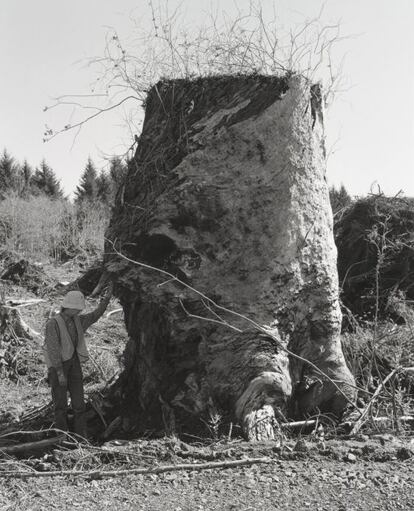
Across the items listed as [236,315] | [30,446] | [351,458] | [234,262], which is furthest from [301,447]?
[30,446]

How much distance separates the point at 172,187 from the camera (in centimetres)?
589

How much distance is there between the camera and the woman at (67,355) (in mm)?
6098

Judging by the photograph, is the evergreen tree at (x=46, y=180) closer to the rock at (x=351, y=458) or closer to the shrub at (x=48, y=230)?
the shrub at (x=48, y=230)

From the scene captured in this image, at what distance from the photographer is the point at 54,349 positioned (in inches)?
240

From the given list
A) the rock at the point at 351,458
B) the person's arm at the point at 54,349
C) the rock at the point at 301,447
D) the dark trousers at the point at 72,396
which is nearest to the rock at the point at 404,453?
the rock at the point at 351,458

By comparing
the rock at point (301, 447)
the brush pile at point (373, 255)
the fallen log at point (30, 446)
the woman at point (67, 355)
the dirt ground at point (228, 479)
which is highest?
the brush pile at point (373, 255)

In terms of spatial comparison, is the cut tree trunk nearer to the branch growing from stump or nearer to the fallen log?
the branch growing from stump

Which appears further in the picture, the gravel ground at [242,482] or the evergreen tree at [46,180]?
the evergreen tree at [46,180]

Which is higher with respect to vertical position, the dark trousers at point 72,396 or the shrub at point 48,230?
the shrub at point 48,230

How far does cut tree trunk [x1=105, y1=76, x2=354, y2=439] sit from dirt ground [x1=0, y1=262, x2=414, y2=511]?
704 millimetres

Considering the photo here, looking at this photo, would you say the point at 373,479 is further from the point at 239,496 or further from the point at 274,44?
the point at 274,44

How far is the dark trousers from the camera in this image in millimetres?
6098

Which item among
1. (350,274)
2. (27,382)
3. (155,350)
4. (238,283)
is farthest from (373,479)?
(350,274)

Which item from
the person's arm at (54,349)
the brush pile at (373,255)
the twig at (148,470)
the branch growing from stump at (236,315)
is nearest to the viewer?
the twig at (148,470)
